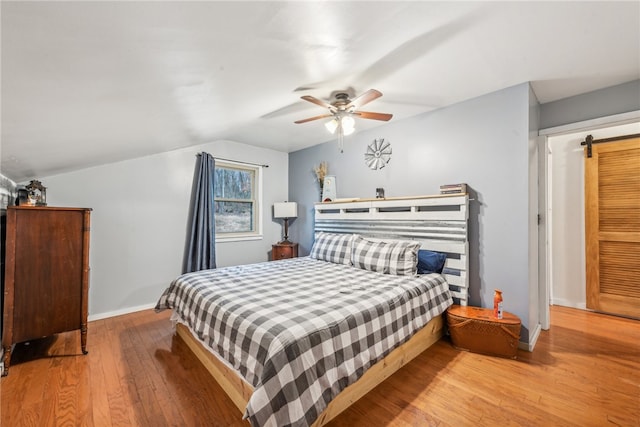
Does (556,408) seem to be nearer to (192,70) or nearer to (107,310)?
(192,70)

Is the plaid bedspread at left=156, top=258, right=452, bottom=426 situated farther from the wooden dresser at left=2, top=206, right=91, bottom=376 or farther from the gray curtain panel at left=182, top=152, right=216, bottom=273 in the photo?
the gray curtain panel at left=182, top=152, right=216, bottom=273

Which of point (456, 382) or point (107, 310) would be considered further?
point (107, 310)

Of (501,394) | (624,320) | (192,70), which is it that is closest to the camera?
(192,70)

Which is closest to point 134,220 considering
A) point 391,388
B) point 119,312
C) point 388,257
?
point 119,312

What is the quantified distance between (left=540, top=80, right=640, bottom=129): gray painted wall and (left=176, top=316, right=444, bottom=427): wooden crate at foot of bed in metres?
2.41

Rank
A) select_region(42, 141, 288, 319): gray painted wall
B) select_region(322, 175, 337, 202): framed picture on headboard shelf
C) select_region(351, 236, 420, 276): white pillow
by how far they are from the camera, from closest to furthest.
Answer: select_region(351, 236, 420, 276): white pillow → select_region(42, 141, 288, 319): gray painted wall → select_region(322, 175, 337, 202): framed picture on headboard shelf

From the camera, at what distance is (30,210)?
2152mm

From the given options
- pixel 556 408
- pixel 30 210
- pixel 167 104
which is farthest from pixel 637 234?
pixel 30 210

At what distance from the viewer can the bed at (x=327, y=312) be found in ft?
4.48

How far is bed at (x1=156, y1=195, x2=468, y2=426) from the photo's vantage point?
4.48 ft

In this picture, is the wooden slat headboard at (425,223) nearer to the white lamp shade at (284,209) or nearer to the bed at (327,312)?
the bed at (327,312)

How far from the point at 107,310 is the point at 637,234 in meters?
6.35

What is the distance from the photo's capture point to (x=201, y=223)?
12.3 ft

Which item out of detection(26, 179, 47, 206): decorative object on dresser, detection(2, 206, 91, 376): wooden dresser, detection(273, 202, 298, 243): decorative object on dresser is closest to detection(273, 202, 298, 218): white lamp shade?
detection(273, 202, 298, 243): decorative object on dresser
